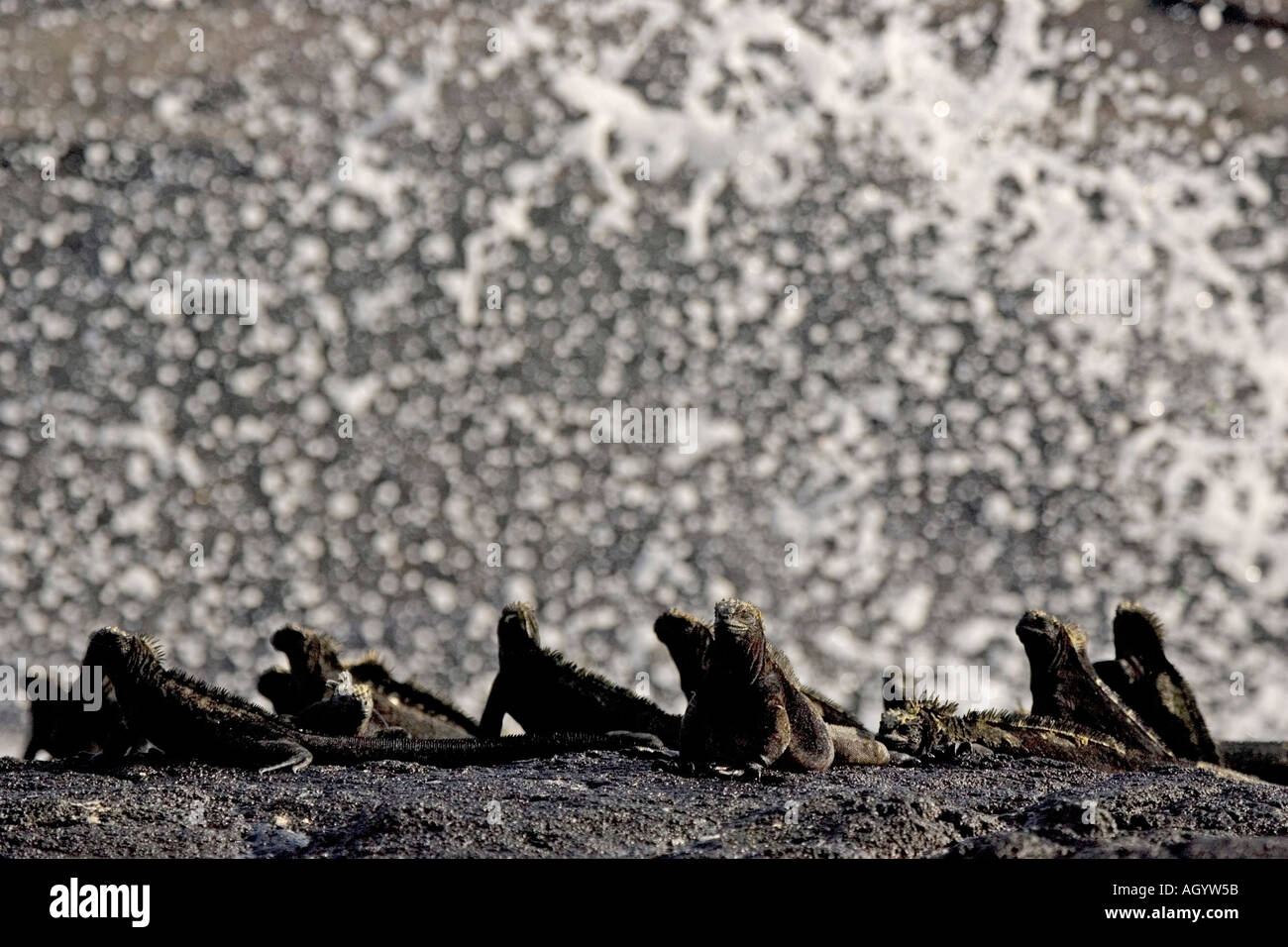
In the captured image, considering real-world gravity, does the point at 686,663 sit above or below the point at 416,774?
above

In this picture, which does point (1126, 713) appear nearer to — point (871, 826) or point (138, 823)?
point (871, 826)

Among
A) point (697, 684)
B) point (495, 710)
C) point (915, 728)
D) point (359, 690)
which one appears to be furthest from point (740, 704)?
point (359, 690)

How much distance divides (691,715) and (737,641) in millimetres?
480

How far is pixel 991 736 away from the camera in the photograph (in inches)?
335

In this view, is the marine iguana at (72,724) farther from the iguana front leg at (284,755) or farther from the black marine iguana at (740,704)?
the black marine iguana at (740,704)

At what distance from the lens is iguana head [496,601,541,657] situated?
9.61m

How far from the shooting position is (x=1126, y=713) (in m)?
9.12

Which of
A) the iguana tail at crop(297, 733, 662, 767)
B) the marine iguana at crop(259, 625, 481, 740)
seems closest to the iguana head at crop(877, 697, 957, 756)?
the iguana tail at crop(297, 733, 662, 767)

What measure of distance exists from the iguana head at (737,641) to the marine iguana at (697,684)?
2.21 feet

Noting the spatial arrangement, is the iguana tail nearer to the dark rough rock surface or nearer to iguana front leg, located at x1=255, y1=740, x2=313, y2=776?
iguana front leg, located at x1=255, y1=740, x2=313, y2=776

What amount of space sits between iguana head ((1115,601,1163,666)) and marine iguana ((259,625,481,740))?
4475mm
